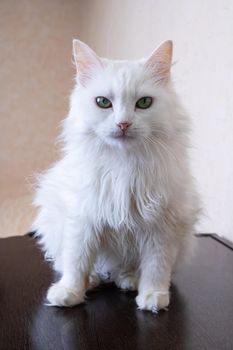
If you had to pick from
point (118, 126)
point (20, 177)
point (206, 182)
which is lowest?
point (20, 177)

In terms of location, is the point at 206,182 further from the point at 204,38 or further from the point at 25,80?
the point at 25,80

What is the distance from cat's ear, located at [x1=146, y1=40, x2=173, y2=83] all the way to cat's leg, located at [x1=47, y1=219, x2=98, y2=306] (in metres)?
0.33

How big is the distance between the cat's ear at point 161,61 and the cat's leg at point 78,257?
0.33 metres

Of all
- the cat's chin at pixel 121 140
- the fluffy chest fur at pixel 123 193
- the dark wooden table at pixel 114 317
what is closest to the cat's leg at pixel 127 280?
the dark wooden table at pixel 114 317

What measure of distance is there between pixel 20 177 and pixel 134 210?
87.0 inches

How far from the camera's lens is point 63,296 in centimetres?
78

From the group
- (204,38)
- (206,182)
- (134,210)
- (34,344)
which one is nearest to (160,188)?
(134,210)

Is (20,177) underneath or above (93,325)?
underneath

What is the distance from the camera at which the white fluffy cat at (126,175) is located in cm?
79

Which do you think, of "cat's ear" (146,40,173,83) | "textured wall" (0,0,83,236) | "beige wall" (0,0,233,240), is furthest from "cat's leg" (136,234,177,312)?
"textured wall" (0,0,83,236)

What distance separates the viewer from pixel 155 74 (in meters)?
0.83

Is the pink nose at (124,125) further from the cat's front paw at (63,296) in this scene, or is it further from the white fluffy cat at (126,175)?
the cat's front paw at (63,296)

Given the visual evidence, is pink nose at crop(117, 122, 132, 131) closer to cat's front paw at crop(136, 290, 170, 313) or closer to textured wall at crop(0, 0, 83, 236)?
cat's front paw at crop(136, 290, 170, 313)

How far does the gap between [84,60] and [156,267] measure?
443mm
